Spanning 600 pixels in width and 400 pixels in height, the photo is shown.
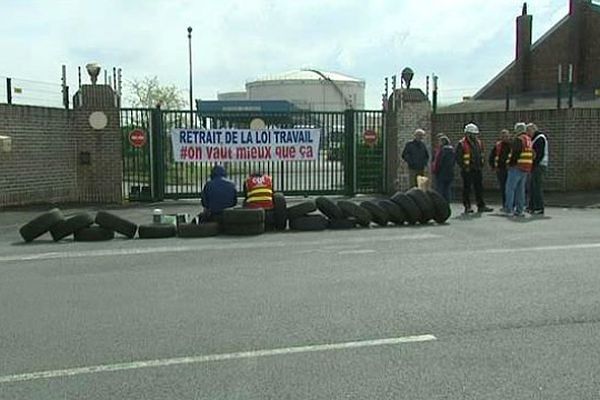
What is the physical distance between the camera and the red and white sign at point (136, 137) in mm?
18047

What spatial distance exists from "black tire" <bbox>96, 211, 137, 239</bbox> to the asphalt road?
683 millimetres

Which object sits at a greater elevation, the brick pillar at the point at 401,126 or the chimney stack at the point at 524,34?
the chimney stack at the point at 524,34

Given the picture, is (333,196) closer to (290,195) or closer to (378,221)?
(290,195)

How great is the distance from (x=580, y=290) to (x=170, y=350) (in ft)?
14.4

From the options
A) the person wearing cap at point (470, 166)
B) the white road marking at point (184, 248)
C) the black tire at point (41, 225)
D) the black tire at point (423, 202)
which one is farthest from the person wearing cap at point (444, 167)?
the black tire at point (41, 225)

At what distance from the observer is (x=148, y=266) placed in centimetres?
943

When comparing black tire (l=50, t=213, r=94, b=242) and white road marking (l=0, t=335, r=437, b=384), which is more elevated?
black tire (l=50, t=213, r=94, b=242)

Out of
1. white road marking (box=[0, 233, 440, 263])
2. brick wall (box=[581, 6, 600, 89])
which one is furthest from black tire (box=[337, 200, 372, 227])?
brick wall (box=[581, 6, 600, 89])

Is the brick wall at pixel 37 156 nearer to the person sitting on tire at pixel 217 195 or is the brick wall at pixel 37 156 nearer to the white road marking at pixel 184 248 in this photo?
the person sitting on tire at pixel 217 195

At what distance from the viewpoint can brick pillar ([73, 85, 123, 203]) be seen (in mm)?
17891

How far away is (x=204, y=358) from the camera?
17.9 ft

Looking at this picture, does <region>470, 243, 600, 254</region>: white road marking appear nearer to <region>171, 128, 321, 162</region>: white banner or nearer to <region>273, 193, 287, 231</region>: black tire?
<region>273, 193, 287, 231</region>: black tire

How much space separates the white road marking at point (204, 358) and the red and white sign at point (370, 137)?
14161mm

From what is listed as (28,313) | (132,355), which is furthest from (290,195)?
(132,355)
